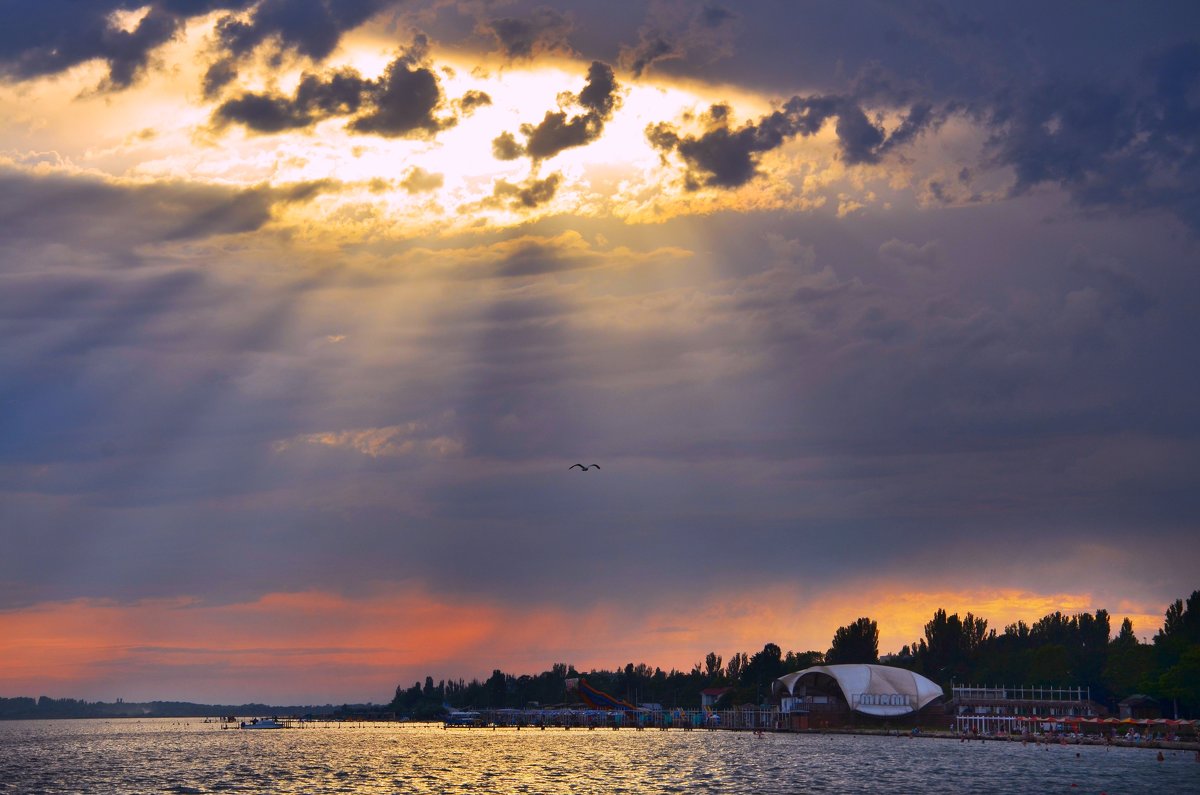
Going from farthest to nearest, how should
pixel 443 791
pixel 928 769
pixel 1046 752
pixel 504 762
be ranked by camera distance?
pixel 1046 752
pixel 504 762
pixel 928 769
pixel 443 791

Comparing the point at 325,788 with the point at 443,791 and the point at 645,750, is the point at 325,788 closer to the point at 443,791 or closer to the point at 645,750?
the point at 443,791

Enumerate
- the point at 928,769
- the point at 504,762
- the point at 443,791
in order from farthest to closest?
the point at 504,762 → the point at 928,769 → the point at 443,791

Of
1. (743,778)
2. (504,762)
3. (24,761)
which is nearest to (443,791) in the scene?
(743,778)

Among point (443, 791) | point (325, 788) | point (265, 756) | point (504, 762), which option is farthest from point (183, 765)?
point (443, 791)

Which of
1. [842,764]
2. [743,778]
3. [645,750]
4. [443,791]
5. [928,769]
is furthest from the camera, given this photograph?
[645,750]

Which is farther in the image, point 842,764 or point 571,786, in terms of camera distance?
point 842,764

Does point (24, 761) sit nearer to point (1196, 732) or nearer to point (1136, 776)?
point (1136, 776)

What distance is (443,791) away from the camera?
114 meters

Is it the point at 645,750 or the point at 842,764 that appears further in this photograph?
the point at 645,750

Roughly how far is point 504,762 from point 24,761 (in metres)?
79.5

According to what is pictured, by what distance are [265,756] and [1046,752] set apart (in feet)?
390

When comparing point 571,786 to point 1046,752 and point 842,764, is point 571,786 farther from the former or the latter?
point 1046,752

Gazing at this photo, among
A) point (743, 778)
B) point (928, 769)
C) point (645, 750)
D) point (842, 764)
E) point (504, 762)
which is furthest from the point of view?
point (645, 750)

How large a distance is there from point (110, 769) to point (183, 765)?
39.0 ft
